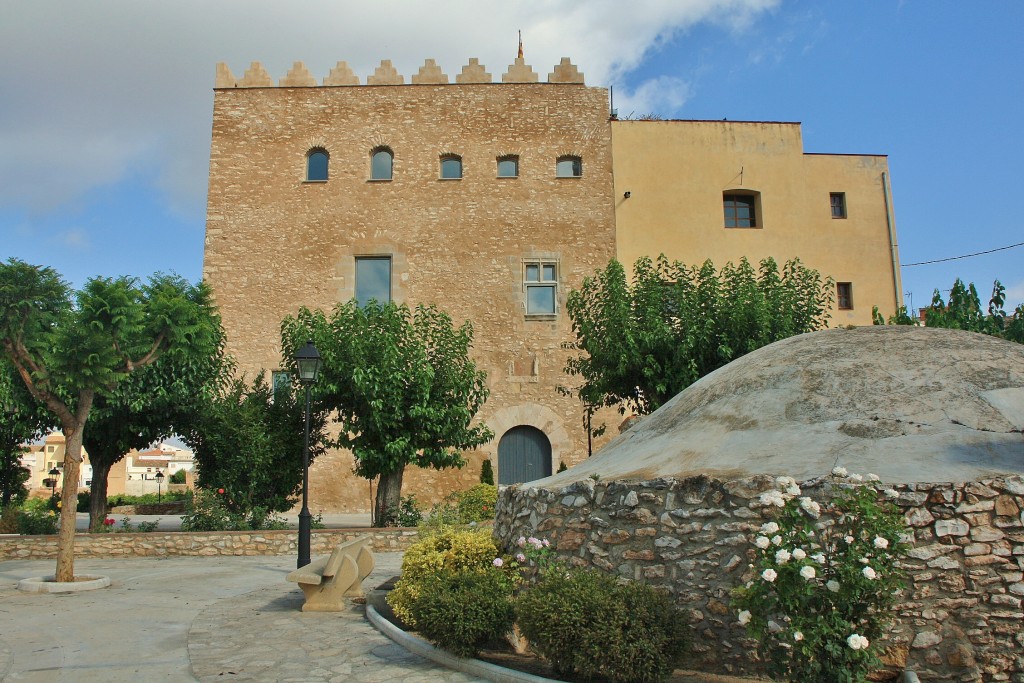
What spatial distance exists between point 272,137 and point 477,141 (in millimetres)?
5883

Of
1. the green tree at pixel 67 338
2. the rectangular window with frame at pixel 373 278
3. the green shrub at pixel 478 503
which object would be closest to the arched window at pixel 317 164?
the rectangular window with frame at pixel 373 278

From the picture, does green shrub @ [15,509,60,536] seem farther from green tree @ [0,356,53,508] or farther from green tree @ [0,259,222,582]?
green tree @ [0,259,222,582]

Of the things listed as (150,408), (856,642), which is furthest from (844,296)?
(856,642)

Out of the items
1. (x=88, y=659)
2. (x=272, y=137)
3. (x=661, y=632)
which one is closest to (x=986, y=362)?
(x=661, y=632)

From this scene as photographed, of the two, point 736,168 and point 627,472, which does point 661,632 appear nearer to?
point 627,472

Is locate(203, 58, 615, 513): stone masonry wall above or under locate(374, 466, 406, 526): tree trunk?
above

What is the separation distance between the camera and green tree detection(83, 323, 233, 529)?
14.7 meters

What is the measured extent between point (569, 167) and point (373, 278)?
6410 mm

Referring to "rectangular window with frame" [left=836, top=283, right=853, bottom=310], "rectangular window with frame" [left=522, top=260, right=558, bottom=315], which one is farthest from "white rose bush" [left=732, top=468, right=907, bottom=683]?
"rectangular window with frame" [left=836, top=283, right=853, bottom=310]

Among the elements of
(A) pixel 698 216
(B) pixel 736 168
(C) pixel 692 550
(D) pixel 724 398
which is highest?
(B) pixel 736 168

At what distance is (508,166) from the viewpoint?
22203 mm

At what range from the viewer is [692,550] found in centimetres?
566

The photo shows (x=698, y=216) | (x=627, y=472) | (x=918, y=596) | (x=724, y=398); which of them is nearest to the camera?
(x=918, y=596)

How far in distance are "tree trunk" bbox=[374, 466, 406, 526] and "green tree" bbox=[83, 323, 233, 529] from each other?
3824 mm
